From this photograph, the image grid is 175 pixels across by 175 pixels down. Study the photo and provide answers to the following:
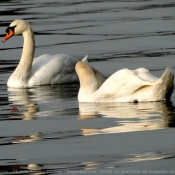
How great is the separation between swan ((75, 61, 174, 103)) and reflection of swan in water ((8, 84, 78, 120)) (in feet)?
2.24

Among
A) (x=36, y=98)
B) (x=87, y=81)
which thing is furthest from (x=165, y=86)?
(x=36, y=98)

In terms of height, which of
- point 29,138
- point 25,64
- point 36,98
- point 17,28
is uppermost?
point 17,28

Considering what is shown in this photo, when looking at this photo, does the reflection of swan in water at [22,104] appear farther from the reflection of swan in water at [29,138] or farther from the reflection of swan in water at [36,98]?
the reflection of swan in water at [29,138]

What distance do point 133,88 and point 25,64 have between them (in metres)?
4.59

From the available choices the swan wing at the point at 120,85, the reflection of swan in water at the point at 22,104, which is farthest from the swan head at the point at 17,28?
the swan wing at the point at 120,85

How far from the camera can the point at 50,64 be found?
16.9 meters

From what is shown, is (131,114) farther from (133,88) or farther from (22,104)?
(22,104)

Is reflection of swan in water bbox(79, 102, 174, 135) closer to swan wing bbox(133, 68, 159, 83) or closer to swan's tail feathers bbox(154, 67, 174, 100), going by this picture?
swan's tail feathers bbox(154, 67, 174, 100)

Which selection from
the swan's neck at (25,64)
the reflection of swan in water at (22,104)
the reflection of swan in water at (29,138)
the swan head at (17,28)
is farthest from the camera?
the swan head at (17,28)

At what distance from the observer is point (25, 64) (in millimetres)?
17250

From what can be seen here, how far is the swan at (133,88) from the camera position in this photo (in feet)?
42.0

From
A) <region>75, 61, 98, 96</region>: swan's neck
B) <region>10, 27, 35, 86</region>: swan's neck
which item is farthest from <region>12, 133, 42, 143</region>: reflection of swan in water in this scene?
<region>10, 27, 35, 86</region>: swan's neck

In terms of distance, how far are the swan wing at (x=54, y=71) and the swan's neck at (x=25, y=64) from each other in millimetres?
133

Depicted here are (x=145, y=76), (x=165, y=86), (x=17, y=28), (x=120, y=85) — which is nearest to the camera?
(x=165, y=86)
